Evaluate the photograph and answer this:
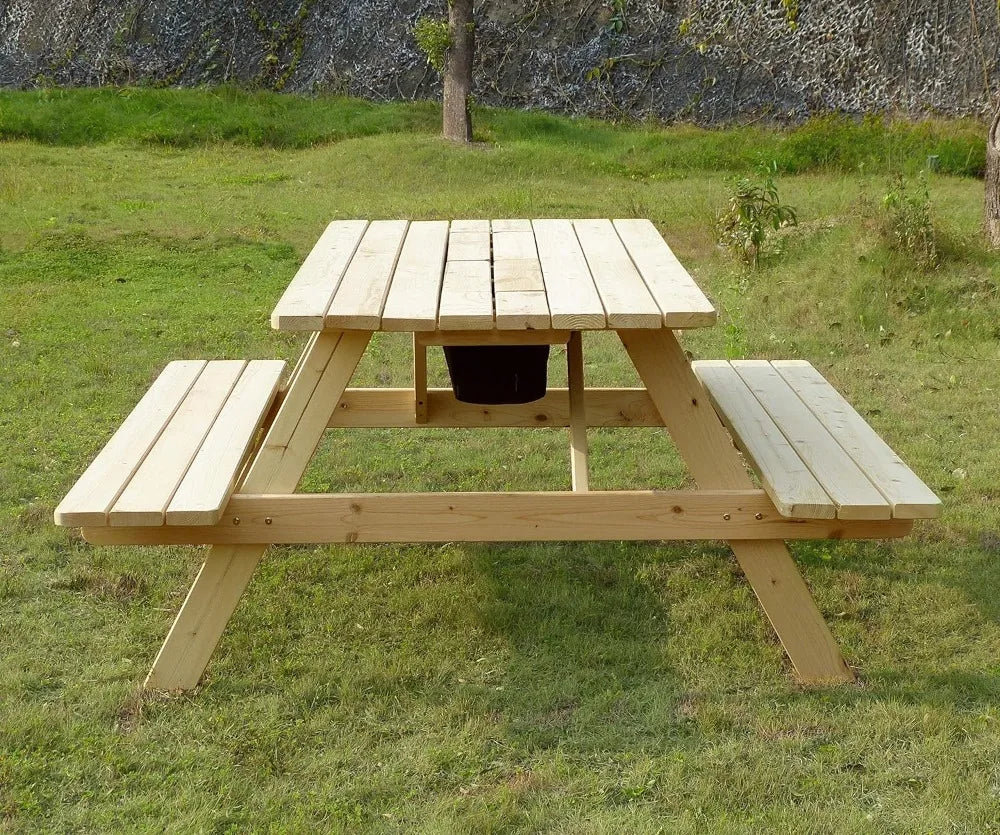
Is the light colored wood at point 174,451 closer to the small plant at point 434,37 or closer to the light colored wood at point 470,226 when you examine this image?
the light colored wood at point 470,226

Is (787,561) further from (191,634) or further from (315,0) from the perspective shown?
(315,0)

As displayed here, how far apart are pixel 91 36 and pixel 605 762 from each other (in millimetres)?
14285

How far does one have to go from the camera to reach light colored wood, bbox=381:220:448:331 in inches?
96.7

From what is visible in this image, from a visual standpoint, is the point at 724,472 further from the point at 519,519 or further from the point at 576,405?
the point at 576,405

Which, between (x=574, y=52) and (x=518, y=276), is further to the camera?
(x=574, y=52)

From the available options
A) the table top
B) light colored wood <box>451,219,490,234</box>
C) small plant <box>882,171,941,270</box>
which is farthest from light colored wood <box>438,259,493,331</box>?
small plant <box>882,171,941,270</box>

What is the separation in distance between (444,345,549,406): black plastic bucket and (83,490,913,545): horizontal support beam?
24.8 inches

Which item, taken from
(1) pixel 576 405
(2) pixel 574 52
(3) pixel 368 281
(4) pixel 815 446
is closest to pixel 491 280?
(3) pixel 368 281

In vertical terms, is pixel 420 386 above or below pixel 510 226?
below

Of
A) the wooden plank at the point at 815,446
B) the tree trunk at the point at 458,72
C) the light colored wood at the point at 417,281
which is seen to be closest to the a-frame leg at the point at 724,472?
the wooden plank at the point at 815,446

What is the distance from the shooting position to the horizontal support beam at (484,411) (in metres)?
3.59

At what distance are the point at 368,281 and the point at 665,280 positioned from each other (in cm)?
75

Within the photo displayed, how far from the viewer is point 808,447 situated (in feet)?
9.50

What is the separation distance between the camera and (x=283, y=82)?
14.2 metres
